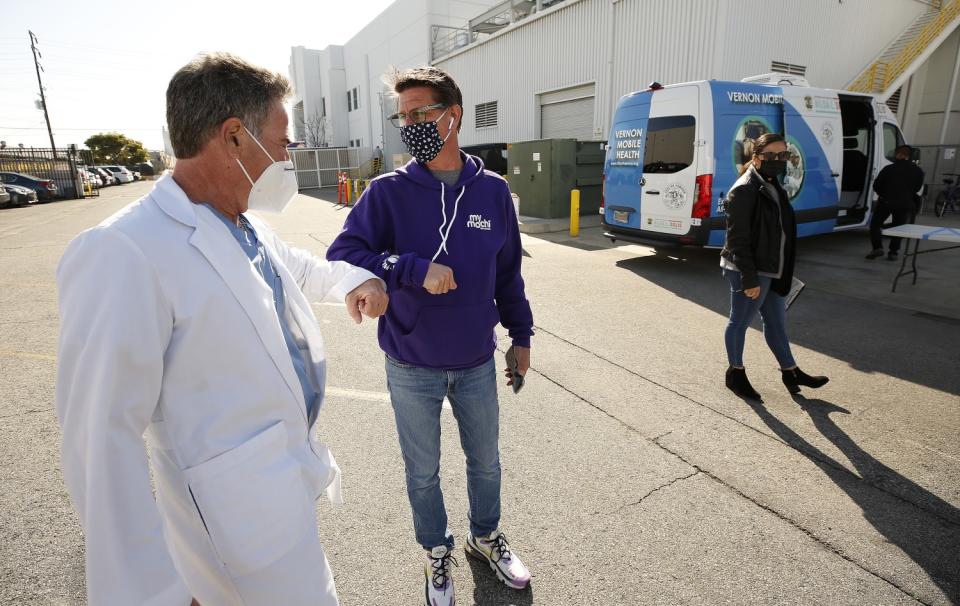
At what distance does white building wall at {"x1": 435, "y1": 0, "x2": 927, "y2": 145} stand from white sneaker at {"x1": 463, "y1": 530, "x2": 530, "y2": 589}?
14054 millimetres

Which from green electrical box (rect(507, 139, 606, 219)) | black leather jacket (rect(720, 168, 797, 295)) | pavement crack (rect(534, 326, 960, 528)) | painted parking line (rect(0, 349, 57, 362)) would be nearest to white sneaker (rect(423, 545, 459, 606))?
pavement crack (rect(534, 326, 960, 528))

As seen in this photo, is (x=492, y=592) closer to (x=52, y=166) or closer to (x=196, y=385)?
(x=196, y=385)

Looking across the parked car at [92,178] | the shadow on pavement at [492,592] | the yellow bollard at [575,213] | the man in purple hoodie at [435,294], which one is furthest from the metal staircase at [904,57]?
the parked car at [92,178]

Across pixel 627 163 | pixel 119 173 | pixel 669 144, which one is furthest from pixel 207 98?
pixel 119 173

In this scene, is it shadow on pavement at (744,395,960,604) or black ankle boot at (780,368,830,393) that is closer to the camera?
shadow on pavement at (744,395,960,604)

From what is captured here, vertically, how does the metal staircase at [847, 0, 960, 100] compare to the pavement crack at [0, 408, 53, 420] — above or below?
above

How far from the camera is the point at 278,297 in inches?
61.7

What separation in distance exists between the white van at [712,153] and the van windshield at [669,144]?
15 mm

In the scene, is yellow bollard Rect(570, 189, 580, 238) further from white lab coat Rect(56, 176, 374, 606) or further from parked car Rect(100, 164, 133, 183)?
parked car Rect(100, 164, 133, 183)

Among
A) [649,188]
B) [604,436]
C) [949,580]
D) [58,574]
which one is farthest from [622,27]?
[58,574]

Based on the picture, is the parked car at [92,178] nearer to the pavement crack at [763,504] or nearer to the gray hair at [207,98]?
the pavement crack at [763,504]

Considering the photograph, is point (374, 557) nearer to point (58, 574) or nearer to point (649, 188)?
point (58, 574)

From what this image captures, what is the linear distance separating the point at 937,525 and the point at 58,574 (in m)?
4.26

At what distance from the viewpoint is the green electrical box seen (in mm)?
13711
